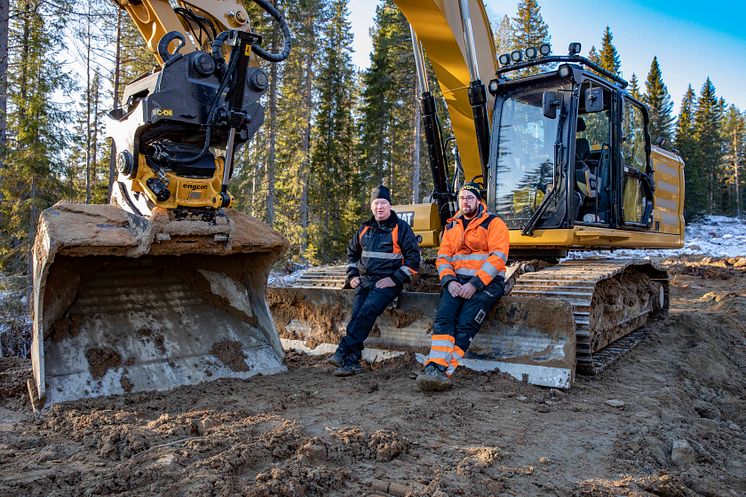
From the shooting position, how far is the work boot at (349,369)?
4.88m

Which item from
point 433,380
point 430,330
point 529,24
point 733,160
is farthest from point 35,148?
point 733,160

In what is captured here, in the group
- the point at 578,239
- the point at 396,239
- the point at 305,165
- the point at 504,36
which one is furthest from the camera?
the point at 504,36

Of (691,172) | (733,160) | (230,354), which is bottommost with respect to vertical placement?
(230,354)

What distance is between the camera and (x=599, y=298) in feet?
18.2

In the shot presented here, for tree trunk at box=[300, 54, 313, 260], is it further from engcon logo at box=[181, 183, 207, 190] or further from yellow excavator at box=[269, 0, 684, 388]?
engcon logo at box=[181, 183, 207, 190]

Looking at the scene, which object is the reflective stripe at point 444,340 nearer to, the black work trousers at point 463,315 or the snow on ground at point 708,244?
the black work trousers at point 463,315

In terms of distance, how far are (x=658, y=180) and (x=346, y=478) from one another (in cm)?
654

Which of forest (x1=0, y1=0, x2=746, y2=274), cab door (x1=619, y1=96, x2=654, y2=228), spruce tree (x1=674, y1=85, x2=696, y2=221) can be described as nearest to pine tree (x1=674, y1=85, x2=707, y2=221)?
spruce tree (x1=674, y1=85, x2=696, y2=221)

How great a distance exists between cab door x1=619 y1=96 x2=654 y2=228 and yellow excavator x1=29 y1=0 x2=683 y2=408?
3 centimetres

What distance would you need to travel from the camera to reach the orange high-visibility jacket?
4.73 meters

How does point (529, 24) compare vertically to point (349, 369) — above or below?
above

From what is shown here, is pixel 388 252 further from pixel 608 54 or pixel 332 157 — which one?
pixel 608 54

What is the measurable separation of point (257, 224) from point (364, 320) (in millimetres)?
1215

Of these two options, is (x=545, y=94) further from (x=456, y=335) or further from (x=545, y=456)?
(x=545, y=456)
